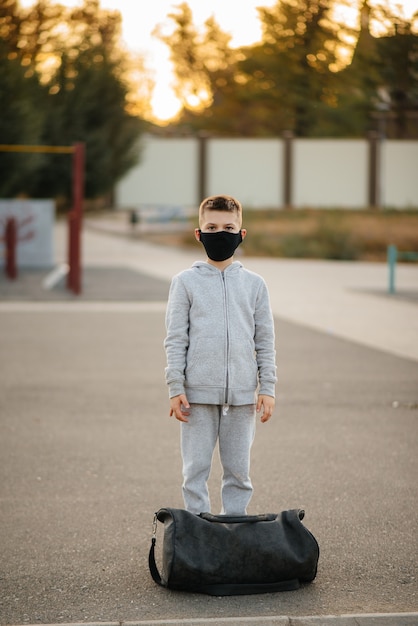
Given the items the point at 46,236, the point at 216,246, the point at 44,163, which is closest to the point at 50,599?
the point at 216,246

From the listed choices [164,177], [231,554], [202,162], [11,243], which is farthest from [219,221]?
Result: [202,162]

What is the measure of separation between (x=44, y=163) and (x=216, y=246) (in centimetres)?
2453

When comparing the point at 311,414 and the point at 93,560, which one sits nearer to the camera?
the point at 93,560

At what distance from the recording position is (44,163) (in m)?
28.2

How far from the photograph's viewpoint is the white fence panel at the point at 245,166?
142 feet

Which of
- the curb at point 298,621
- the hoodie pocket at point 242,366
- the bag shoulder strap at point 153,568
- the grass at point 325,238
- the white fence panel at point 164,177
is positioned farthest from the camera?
the white fence panel at point 164,177

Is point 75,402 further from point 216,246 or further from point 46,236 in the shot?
point 46,236

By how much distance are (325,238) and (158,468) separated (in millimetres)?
22435

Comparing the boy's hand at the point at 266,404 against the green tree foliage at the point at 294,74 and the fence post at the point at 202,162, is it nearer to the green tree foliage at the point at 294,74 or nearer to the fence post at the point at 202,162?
the green tree foliage at the point at 294,74

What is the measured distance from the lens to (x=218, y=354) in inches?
168

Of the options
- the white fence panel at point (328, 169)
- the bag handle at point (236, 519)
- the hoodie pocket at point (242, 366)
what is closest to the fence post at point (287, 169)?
the white fence panel at point (328, 169)

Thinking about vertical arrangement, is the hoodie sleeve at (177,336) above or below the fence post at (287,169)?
below

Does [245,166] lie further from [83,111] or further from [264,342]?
[264,342]

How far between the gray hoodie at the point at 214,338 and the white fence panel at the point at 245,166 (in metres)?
39.0
